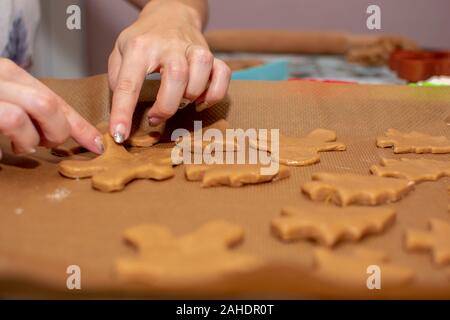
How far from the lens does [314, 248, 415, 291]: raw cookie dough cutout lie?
542mm

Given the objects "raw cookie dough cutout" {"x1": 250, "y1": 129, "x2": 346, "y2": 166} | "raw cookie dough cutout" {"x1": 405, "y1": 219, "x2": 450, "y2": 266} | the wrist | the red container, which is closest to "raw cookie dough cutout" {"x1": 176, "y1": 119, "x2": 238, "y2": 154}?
"raw cookie dough cutout" {"x1": 250, "y1": 129, "x2": 346, "y2": 166}

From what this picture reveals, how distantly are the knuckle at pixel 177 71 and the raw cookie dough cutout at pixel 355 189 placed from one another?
10.8 inches

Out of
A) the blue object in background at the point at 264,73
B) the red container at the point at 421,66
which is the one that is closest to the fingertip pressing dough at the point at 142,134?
the blue object in background at the point at 264,73

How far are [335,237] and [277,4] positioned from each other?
2.02 meters

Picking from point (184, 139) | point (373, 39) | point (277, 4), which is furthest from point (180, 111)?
point (277, 4)

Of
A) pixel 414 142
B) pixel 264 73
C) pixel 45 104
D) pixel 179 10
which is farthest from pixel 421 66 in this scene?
pixel 45 104

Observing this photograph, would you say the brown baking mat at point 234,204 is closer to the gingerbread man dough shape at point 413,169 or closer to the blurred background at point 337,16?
the gingerbread man dough shape at point 413,169

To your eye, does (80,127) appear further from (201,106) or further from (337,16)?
(337,16)

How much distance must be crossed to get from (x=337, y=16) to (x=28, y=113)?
195 cm

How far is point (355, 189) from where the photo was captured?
29.3 inches

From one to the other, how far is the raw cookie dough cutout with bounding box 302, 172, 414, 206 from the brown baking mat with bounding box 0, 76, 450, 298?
2cm

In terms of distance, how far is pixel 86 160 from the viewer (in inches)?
34.9

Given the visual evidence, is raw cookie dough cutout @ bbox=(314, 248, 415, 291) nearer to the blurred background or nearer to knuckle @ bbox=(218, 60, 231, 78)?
knuckle @ bbox=(218, 60, 231, 78)

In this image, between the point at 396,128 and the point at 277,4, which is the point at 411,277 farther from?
the point at 277,4
